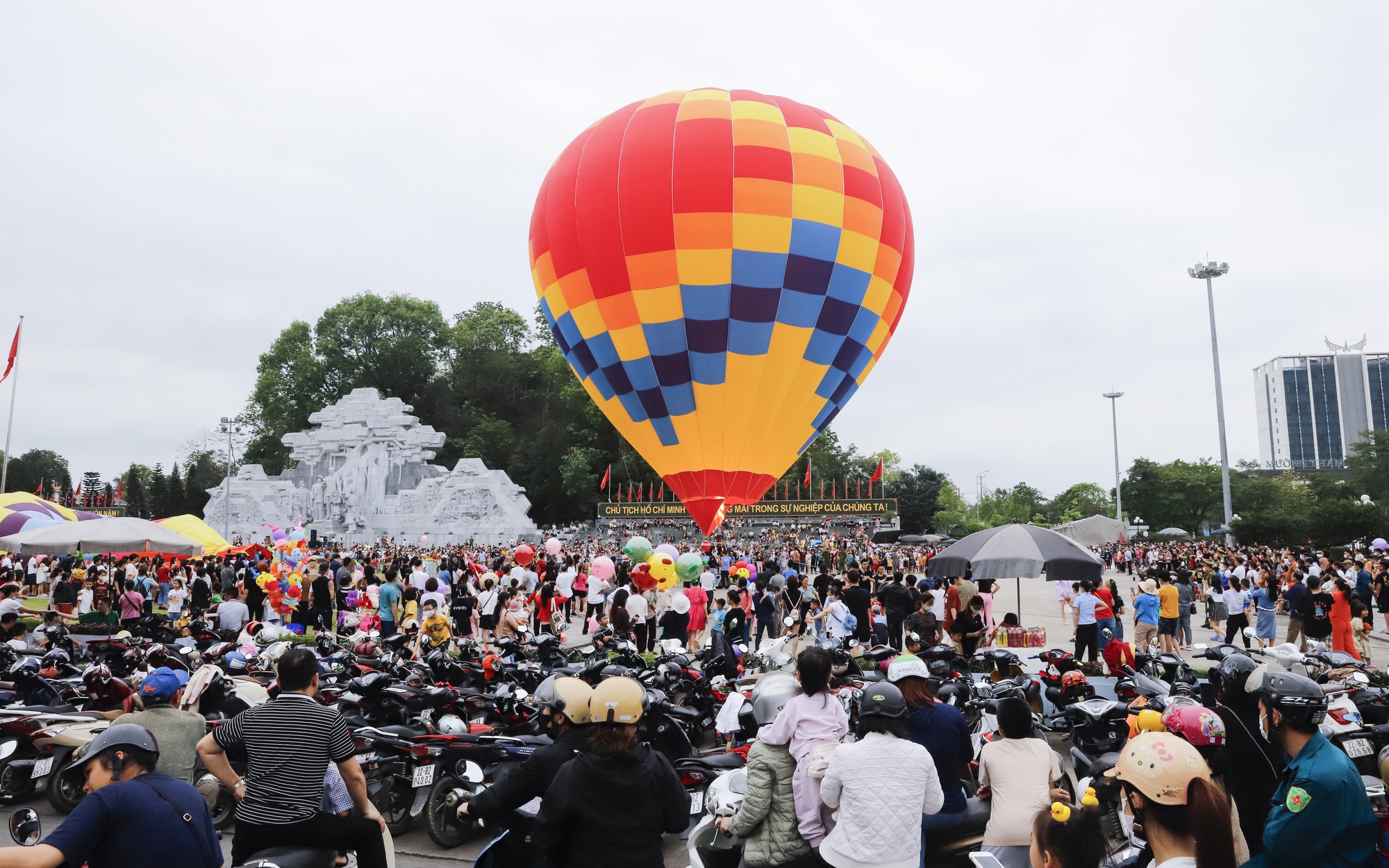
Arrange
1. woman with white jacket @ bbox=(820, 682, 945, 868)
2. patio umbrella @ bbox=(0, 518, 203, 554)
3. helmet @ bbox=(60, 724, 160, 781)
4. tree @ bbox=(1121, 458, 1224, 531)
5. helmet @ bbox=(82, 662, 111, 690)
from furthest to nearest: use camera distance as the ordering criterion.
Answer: tree @ bbox=(1121, 458, 1224, 531)
patio umbrella @ bbox=(0, 518, 203, 554)
helmet @ bbox=(82, 662, 111, 690)
woman with white jacket @ bbox=(820, 682, 945, 868)
helmet @ bbox=(60, 724, 160, 781)

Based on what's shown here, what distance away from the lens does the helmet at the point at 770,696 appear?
5.81 metres

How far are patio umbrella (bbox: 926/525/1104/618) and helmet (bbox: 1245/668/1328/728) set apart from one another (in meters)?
9.36

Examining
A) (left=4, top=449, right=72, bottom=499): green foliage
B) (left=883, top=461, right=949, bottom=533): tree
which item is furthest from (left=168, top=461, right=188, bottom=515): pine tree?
(left=883, top=461, right=949, bottom=533): tree

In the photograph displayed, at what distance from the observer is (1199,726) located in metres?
3.94

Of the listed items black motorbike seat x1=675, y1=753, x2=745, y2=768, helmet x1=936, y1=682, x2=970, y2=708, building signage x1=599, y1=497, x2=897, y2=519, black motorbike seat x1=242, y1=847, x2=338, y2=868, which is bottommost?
black motorbike seat x1=675, y1=753, x2=745, y2=768

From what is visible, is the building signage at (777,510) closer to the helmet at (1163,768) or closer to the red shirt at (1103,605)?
the red shirt at (1103,605)

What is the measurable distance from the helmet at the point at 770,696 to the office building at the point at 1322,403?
153880mm

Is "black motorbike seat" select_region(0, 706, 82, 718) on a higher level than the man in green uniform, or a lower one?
lower

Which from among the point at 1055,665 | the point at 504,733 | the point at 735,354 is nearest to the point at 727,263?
the point at 735,354

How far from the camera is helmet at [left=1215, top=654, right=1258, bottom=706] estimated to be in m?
4.36

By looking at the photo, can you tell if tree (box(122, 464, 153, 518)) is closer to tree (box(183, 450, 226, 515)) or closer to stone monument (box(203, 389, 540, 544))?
tree (box(183, 450, 226, 515))

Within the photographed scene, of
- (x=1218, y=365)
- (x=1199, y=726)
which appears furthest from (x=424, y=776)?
(x=1218, y=365)

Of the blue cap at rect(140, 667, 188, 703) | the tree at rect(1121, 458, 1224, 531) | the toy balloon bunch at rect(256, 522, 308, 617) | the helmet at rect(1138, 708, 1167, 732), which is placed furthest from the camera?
the tree at rect(1121, 458, 1224, 531)

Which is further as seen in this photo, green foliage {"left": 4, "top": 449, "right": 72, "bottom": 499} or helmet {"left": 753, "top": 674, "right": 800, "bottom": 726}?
green foliage {"left": 4, "top": 449, "right": 72, "bottom": 499}
